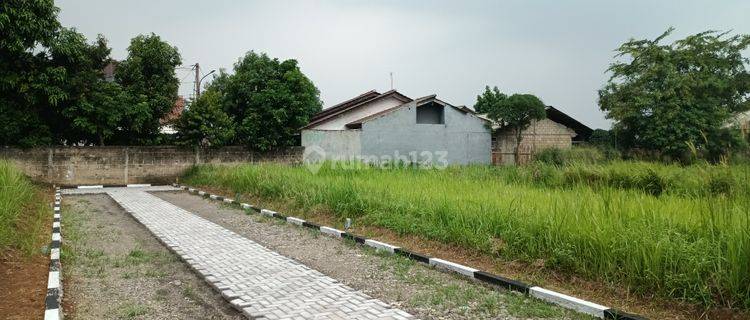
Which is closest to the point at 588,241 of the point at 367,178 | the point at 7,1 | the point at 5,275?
the point at 5,275

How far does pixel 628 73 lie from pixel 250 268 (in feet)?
69.1

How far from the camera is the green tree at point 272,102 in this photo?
67.2 feet

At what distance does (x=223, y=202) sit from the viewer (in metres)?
13.3

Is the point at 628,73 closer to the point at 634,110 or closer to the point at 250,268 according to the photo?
the point at 634,110

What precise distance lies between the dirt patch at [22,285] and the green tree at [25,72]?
12.5 m

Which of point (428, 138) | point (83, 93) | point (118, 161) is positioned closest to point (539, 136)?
point (428, 138)

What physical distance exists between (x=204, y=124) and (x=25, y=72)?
5.93 meters

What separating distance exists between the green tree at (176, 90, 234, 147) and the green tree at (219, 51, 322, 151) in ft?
2.64

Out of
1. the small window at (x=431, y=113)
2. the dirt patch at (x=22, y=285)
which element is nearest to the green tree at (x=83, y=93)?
the small window at (x=431, y=113)

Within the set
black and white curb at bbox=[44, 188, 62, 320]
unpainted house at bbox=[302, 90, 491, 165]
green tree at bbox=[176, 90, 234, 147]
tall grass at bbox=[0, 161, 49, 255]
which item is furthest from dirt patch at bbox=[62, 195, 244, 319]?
unpainted house at bbox=[302, 90, 491, 165]

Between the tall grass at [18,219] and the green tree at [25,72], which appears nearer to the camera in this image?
the tall grass at [18,219]

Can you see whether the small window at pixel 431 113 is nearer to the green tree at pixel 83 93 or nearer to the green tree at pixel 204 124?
the green tree at pixel 204 124

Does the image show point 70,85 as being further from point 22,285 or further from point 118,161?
point 22,285

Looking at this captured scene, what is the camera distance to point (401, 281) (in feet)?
17.7
